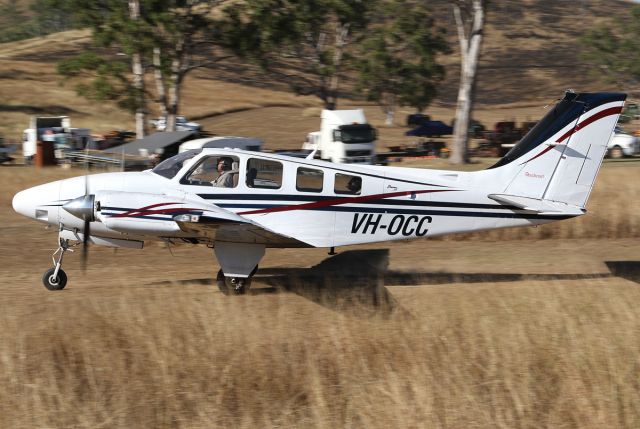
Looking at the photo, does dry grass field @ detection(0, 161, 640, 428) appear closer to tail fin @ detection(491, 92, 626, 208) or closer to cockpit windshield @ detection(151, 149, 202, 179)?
tail fin @ detection(491, 92, 626, 208)

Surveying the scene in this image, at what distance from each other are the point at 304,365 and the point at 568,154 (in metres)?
6.41

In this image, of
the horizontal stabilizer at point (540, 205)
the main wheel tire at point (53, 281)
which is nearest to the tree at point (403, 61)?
the horizontal stabilizer at point (540, 205)

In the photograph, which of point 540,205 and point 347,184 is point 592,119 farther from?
point 347,184

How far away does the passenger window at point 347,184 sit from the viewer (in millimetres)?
13336

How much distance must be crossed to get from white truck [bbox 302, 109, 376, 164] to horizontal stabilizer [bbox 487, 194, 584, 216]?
23.0 meters

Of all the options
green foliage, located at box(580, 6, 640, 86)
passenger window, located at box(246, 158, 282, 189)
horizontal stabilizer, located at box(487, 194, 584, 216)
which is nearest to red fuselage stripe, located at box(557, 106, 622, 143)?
horizontal stabilizer, located at box(487, 194, 584, 216)

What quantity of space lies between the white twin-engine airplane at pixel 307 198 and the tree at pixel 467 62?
57.3ft

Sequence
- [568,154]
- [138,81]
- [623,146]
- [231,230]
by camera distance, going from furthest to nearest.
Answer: [623,146], [138,81], [568,154], [231,230]

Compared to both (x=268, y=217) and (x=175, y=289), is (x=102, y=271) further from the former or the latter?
(x=268, y=217)

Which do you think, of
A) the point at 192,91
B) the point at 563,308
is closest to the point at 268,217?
the point at 563,308

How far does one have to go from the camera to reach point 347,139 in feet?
122

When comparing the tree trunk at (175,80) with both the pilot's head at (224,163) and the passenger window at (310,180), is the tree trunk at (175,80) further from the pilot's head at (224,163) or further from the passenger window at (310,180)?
the passenger window at (310,180)

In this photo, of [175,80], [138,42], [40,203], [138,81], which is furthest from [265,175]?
[138,81]

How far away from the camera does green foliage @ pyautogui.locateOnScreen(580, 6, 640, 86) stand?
75.0 metres
